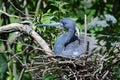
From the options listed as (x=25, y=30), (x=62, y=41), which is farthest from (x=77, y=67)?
(x=25, y=30)

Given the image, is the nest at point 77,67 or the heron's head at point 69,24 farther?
the heron's head at point 69,24

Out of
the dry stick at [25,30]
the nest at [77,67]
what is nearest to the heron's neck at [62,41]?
the dry stick at [25,30]

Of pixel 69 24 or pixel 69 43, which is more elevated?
pixel 69 24

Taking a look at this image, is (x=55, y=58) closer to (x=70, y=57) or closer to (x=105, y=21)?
(x=70, y=57)

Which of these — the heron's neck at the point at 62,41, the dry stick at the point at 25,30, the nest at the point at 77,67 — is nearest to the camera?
the nest at the point at 77,67

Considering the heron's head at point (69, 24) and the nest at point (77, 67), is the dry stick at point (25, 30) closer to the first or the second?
the nest at point (77, 67)

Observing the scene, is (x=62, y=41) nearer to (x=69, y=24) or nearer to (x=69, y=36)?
(x=69, y=36)

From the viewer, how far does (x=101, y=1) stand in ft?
26.7

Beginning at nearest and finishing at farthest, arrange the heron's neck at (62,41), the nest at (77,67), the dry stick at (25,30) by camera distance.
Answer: the nest at (77,67) → the dry stick at (25,30) → the heron's neck at (62,41)

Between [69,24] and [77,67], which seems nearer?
[77,67]

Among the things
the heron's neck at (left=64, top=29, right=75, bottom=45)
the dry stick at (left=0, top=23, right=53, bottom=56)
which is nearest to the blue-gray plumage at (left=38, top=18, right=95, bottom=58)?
the heron's neck at (left=64, top=29, right=75, bottom=45)

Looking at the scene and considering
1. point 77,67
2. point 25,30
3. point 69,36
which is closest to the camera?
point 77,67

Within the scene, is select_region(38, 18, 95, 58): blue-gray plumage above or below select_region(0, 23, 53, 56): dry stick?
below

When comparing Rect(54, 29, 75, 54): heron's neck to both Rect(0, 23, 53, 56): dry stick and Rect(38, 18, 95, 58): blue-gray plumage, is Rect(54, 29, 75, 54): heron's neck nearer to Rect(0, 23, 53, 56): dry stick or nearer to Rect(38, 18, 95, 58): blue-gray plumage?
Rect(38, 18, 95, 58): blue-gray plumage
